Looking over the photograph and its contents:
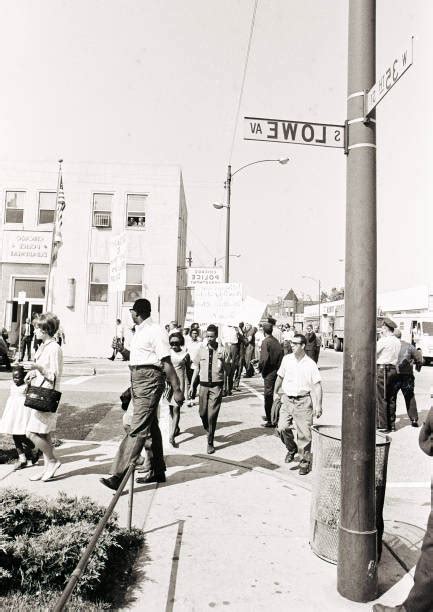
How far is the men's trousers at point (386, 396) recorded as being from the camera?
9266mm

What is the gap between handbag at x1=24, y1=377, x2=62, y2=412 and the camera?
18.1ft

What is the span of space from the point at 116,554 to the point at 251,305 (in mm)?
15500

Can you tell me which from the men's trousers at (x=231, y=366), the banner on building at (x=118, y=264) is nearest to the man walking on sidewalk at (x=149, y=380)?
the banner on building at (x=118, y=264)

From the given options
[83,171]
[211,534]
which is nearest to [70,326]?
[83,171]

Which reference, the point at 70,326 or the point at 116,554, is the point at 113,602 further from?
the point at 70,326

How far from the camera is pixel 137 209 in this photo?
26312 millimetres

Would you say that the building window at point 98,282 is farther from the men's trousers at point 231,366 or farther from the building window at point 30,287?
the men's trousers at point 231,366

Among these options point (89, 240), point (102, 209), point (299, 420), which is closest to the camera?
point (299, 420)

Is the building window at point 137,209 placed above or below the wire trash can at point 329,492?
above

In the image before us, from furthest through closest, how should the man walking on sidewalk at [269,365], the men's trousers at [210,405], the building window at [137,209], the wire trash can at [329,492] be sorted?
1. the building window at [137,209]
2. the man walking on sidewalk at [269,365]
3. the men's trousers at [210,405]
4. the wire trash can at [329,492]

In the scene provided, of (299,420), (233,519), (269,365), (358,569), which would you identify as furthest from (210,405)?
(358,569)

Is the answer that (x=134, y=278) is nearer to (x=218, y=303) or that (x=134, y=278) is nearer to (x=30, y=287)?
(x=30, y=287)

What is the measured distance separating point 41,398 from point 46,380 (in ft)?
0.77

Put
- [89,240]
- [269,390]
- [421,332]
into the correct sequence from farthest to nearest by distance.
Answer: [421,332]
[89,240]
[269,390]
